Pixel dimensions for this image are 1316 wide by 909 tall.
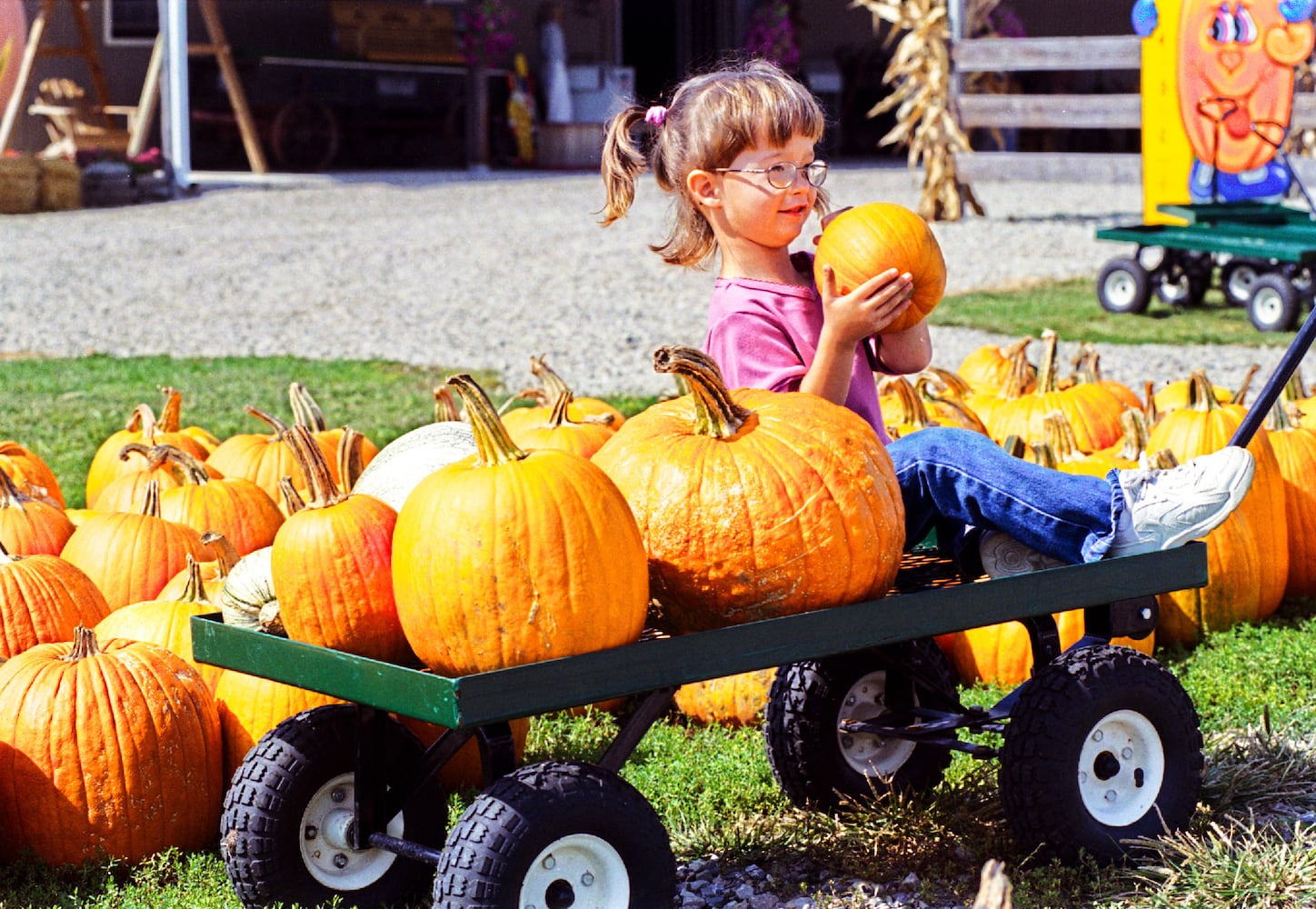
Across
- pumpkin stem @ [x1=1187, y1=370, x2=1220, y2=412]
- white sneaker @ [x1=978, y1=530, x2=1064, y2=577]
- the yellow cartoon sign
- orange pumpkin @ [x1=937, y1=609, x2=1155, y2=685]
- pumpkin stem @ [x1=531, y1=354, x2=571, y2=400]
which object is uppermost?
the yellow cartoon sign

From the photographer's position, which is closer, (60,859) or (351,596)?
(351,596)

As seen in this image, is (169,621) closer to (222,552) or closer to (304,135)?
(222,552)

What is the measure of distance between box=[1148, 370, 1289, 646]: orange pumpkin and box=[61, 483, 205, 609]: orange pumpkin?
8.78ft

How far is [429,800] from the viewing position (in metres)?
3.03

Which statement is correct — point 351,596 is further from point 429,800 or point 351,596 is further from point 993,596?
point 993,596

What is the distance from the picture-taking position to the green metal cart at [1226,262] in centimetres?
966

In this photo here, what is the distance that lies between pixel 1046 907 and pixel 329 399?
18.3 feet

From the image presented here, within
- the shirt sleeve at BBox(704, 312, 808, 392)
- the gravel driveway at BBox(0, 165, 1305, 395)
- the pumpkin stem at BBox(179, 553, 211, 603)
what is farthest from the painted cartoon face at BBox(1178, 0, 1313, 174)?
the pumpkin stem at BBox(179, 553, 211, 603)

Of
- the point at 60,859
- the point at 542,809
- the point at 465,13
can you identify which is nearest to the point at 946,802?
the point at 542,809

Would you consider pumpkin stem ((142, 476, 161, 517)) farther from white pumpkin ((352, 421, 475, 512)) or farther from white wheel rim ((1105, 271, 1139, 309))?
white wheel rim ((1105, 271, 1139, 309))

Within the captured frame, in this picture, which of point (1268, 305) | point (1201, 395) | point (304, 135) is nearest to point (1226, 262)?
point (1268, 305)

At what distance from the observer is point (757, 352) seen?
3.44 m

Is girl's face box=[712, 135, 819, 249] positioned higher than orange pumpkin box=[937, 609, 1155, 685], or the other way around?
girl's face box=[712, 135, 819, 249]

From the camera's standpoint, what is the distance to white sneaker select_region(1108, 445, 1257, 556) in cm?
320
